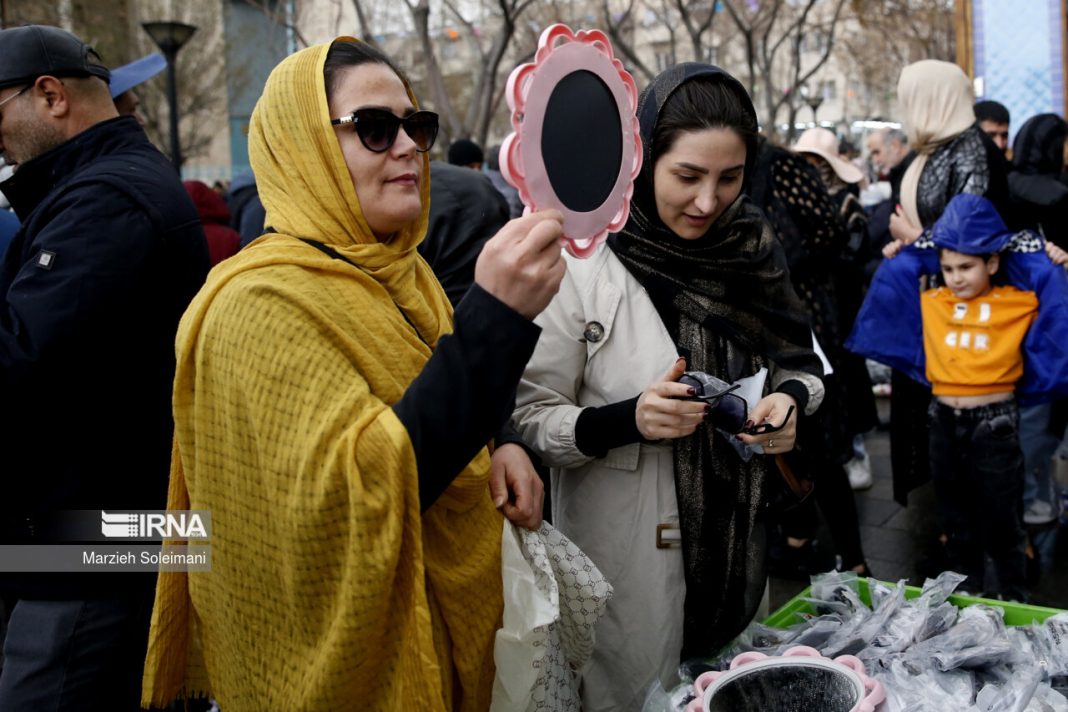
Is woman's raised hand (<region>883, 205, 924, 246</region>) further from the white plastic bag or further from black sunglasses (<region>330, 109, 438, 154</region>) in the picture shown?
black sunglasses (<region>330, 109, 438, 154</region>)

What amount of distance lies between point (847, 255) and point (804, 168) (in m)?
1.50

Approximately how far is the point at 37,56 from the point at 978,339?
11.6ft

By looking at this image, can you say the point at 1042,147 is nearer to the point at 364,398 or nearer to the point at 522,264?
the point at 522,264

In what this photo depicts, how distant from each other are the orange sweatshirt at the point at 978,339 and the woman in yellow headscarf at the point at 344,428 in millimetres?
2753

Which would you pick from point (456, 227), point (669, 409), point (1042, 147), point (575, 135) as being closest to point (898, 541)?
point (1042, 147)

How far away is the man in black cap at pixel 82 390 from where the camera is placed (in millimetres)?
2207

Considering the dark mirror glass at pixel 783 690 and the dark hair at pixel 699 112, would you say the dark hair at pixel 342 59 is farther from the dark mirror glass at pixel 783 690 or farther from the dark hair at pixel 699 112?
the dark mirror glass at pixel 783 690

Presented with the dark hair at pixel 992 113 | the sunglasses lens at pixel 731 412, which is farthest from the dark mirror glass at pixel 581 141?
the dark hair at pixel 992 113

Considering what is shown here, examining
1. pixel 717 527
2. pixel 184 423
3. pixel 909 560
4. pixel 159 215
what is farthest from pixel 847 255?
pixel 184 423

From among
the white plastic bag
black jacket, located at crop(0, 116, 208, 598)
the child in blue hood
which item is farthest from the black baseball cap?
the child in blue hood

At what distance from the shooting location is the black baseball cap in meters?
2.51

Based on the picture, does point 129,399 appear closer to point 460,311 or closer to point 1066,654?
point 460,311

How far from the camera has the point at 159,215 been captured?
2412 mm

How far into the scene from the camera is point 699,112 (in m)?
2.06
